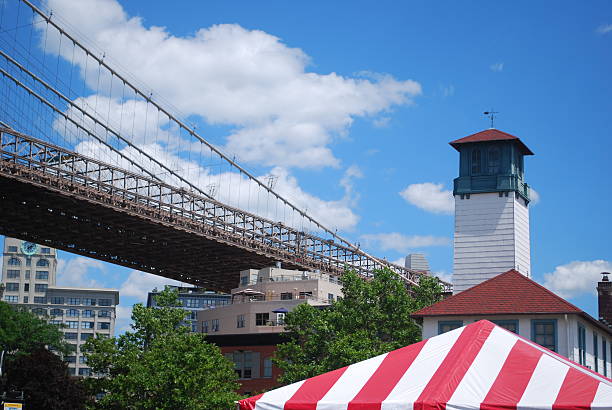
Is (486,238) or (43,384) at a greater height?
(486,238)

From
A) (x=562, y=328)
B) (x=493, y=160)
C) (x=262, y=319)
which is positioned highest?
(x=493, y=160)

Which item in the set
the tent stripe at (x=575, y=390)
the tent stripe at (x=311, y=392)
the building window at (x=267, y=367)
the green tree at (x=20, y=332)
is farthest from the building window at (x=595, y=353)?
the green tree at (x=20, y=332)

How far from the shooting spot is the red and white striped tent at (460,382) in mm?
13016

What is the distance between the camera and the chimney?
251 feet

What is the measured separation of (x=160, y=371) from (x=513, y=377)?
37.7 metres

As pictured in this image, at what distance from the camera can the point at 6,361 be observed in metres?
74.1

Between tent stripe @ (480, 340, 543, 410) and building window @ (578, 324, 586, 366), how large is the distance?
28.0 meters

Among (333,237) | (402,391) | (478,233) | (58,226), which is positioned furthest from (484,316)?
(333,237)

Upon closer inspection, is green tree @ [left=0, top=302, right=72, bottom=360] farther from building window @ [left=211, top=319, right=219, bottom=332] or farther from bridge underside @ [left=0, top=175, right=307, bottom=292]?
building window @ [left=211, top=319, right=219, bottom=332]

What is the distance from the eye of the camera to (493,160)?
78.0 meters

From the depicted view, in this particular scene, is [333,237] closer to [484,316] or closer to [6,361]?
[6,361]

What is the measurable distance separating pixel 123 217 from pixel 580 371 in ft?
291

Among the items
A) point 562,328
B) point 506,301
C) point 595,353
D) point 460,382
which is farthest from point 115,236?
point 460,382

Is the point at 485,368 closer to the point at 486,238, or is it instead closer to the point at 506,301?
the point at 506,301
